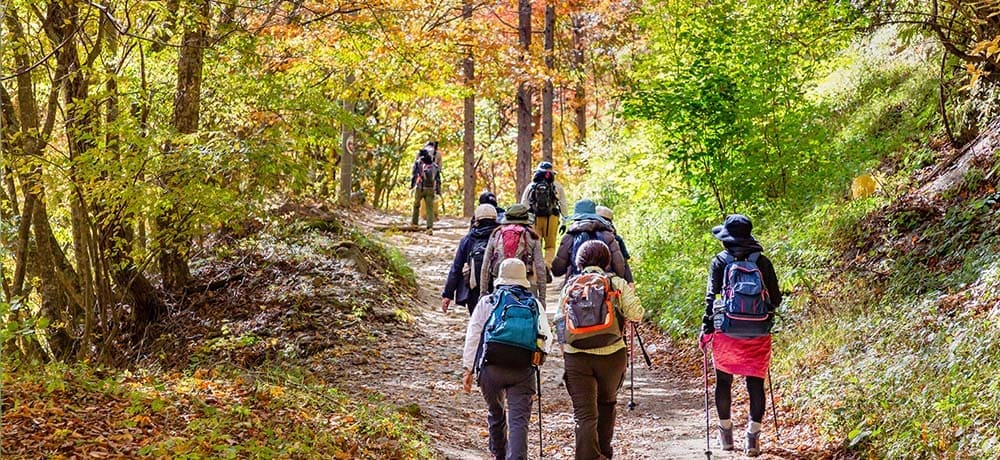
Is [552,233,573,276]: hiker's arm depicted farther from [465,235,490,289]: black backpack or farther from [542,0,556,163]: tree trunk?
[542,0,556,163]: tree trunk

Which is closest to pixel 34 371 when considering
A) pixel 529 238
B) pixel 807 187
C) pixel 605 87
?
pixel 529 238

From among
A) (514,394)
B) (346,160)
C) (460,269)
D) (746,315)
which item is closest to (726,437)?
(746,315)

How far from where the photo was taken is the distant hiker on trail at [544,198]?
12484 millimetres

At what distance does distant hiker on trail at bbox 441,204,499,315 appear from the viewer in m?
9.37

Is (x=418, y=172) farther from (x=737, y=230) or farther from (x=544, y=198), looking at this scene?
(x=737, y=230)

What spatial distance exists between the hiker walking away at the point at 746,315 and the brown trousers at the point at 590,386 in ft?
3.77

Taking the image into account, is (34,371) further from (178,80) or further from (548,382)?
(548,382)

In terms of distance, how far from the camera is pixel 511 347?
6582 mm

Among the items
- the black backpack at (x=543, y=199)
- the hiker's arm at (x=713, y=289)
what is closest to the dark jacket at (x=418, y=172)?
the black backpack at (x=543, y=199)

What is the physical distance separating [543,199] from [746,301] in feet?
17.7

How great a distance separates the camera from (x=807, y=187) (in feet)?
43.6

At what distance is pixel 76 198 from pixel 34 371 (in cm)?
203

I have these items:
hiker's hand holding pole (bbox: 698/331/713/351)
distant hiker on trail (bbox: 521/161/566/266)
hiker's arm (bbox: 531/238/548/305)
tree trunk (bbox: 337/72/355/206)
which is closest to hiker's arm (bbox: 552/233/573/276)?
hiker's arm (bbox: 531/238/548/305)

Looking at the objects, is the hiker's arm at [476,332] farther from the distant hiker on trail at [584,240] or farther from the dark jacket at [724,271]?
the distant hiker on trail at [584,240]
